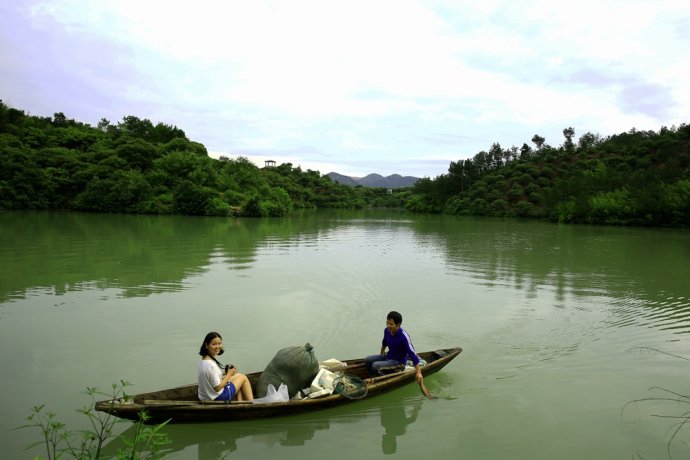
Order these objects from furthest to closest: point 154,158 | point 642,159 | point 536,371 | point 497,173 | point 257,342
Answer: point 497,173 < point 642,159 < point 154,158 < point 257,342 < point 536,371

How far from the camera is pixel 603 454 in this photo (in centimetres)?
436

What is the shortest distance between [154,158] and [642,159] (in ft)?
179

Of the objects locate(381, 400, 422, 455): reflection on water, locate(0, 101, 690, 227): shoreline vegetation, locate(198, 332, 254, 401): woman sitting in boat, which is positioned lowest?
locate(381, 400, 422, 455): reflection on water

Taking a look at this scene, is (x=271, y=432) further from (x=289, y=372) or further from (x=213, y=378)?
(x=213, y=378)

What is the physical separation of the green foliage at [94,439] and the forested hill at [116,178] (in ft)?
128

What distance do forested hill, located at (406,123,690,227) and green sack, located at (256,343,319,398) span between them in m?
36.9

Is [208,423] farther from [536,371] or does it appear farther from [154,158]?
[154,158]

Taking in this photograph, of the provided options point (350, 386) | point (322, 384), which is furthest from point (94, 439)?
point (350, 386)

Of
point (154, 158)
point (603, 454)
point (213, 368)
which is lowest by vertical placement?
point (603, 454)

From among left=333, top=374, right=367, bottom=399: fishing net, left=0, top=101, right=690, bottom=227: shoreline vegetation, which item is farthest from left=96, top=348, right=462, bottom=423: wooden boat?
left=0, top=101, right=690, bottom=227: shoreline vegetation

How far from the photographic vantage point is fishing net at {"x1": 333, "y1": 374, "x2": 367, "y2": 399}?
201 inches

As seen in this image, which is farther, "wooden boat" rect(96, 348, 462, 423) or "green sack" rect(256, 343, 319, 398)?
A: "green sack" rect(256, 343, 319, 398)

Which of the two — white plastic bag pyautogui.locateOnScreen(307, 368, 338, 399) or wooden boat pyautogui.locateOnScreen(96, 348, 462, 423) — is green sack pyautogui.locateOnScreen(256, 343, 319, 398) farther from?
wooden boat pyautogui.locateOnScreen(96, 348, 462, 423)

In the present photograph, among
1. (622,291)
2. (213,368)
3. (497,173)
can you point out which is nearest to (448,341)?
(213,368)
